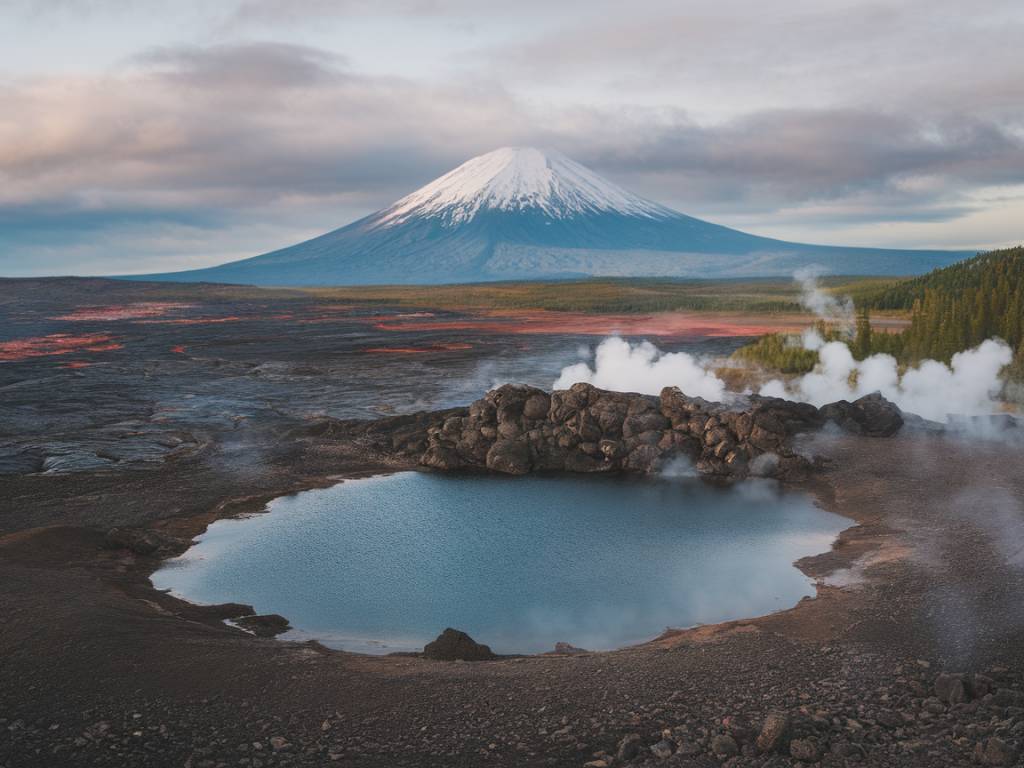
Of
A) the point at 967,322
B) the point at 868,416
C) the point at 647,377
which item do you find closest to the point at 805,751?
the point at 868,416

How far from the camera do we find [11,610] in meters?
23.8

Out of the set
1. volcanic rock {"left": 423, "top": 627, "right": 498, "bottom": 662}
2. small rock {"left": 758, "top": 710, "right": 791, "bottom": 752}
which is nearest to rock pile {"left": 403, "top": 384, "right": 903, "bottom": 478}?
volcanic rock {"left": 423, "top": 627, "right": 498, "bottom": 662}

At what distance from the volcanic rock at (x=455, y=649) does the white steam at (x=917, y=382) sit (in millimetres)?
46664

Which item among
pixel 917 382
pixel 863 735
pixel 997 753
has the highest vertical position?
pixel 917 382

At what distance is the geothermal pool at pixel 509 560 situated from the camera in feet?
90.5

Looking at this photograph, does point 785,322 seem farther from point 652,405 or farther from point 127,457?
point 127,457

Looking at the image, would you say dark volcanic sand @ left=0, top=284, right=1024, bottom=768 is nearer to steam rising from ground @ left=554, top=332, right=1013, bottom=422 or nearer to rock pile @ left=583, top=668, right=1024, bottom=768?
rock pile @ left=583, top=668, right=1024, bottom=768

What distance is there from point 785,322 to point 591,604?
410 feet

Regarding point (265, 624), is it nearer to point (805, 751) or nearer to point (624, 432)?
point (805, 751)

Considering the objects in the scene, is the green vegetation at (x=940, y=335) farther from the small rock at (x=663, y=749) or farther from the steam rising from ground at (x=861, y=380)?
the small rock at (x=663, y=749)

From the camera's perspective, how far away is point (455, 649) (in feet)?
76.7

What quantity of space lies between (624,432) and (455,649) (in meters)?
28.1

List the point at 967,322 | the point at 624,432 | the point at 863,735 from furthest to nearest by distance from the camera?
the point at 967,322 → the point at 624,432 → the point at 863,735

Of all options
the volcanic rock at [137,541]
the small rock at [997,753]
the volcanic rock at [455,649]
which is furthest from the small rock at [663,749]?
the volcanic rock at [137,541]
